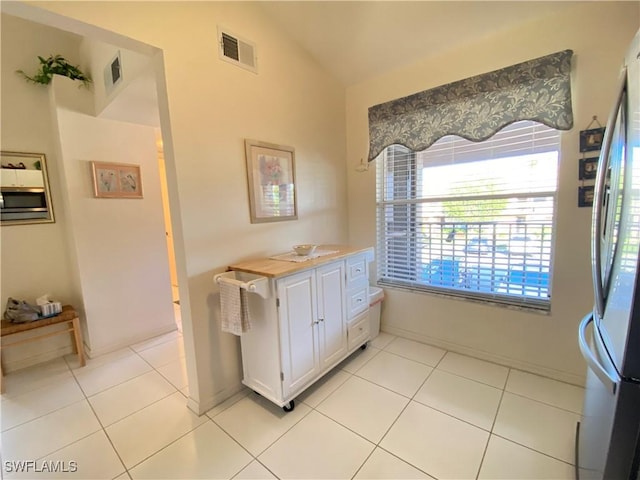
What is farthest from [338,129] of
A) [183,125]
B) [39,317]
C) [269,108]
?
[39,317]

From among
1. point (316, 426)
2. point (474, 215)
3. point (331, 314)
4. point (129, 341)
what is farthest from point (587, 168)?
point (129, 341)

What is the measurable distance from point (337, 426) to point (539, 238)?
1930 millimetres

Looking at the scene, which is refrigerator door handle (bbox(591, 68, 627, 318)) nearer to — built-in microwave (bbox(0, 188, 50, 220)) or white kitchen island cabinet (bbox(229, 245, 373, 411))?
white kitchen island cabinet (bbox(229, 245, 373, 411))

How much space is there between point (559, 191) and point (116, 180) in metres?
3.66

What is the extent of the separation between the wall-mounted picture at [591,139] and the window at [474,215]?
0.14 metres

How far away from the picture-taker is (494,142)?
→ 2.15 metres

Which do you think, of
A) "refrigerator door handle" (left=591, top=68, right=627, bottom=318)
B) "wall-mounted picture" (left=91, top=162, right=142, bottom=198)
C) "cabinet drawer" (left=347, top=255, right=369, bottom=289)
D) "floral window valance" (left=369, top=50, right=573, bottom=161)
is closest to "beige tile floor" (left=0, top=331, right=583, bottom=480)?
"cabinet drawer" (left=347, top=255, right=369, bottom=289)

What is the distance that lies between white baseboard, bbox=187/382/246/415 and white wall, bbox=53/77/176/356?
1394 mm

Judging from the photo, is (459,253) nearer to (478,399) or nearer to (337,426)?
(478,399)

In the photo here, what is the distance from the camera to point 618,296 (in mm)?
860

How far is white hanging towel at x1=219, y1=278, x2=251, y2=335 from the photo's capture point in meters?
1.69

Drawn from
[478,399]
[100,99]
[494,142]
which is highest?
[100,99]

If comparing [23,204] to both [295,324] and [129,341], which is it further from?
[295,324]

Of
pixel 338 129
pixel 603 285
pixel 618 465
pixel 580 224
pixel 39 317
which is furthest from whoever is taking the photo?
pixel 338 129
